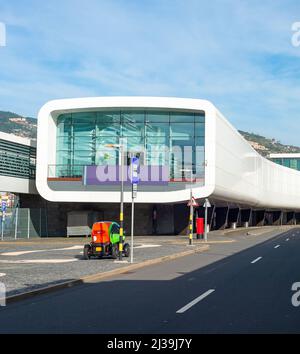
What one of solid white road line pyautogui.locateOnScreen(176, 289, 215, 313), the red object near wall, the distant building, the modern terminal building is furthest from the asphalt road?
the distant building

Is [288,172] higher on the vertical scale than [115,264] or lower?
higher

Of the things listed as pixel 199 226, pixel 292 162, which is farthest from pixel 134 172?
pixel 292 162

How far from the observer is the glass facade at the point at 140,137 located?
149ft

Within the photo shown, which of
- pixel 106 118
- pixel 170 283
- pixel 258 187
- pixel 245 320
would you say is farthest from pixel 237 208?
pixel 245 320

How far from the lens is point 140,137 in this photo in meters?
45.9

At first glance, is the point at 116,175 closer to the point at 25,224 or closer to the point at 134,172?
the point at 25,224

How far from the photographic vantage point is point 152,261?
2119 centimetres

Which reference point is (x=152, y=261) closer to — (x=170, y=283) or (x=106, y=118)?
(x=170, y=283)

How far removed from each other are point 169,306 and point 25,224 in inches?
1381

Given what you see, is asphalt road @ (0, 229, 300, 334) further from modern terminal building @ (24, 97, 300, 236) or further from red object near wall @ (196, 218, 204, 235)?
modern terminal building @ (24, 97, 300, 236)

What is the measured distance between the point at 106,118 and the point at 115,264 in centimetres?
2775

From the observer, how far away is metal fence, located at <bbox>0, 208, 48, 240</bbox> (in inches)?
1692

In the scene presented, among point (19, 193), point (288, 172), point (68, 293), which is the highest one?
point (288, 172)

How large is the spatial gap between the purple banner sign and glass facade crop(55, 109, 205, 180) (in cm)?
109
